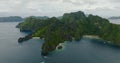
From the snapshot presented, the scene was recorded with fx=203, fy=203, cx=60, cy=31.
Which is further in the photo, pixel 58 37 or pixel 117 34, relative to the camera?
pixel 117 34

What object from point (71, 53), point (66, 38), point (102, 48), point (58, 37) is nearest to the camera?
point (71, 53)

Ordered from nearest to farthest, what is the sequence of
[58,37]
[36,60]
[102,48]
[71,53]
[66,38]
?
[36,60], [71,53], [102,48], [58,37], [66,38]

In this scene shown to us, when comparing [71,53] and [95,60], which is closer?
[95,60]

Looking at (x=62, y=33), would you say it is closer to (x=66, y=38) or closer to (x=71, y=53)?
(x=66, y=38)

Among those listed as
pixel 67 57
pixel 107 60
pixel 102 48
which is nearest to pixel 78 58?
pixel 67 57

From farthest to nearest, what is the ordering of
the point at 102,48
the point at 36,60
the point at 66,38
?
A: the point at 66,38
the point at 102,48
the point at 36,60

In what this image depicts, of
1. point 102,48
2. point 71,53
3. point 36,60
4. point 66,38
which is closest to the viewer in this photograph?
point 36,60

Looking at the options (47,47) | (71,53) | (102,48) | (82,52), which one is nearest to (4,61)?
(47,47)

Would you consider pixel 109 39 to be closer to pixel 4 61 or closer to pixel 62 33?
pixel 62 33
